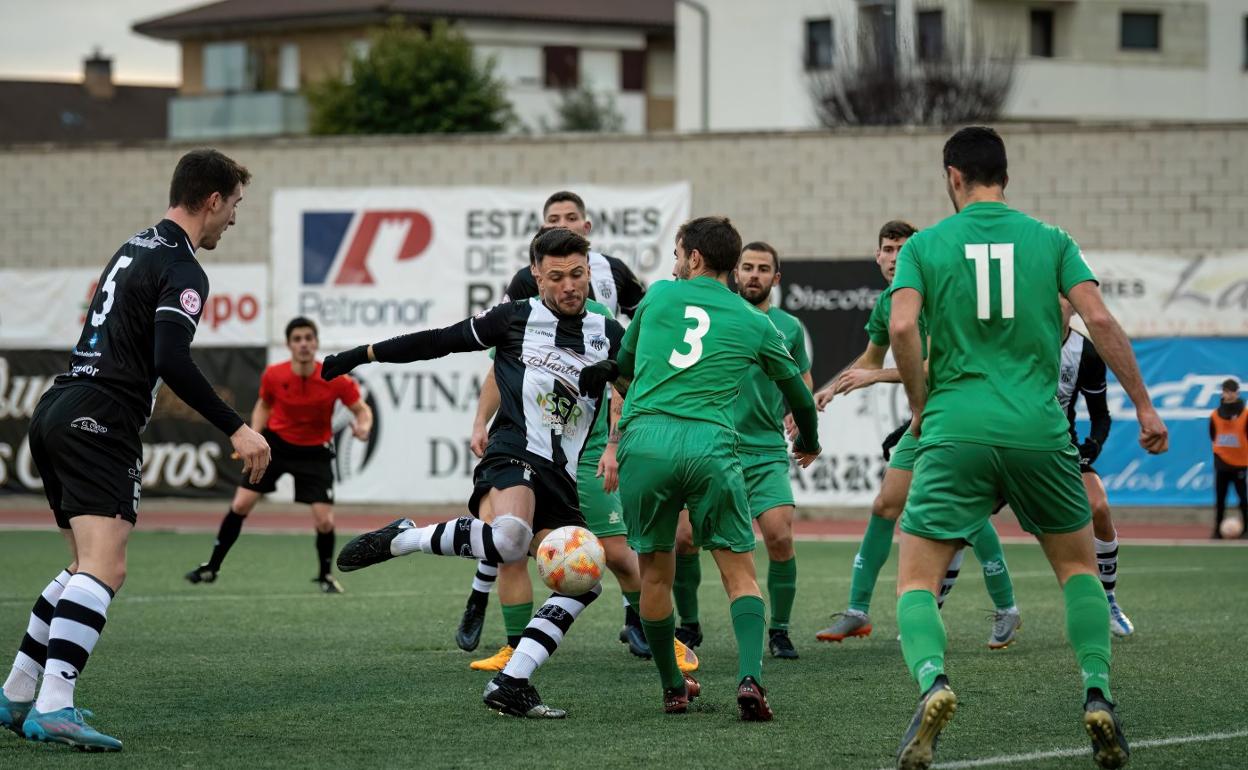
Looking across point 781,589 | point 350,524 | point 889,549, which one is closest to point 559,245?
point 781,589

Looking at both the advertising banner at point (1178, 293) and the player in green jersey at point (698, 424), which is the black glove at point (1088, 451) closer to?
the player in green jersey at point (698, 424)

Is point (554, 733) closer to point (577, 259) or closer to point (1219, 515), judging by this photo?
point (577, 259)

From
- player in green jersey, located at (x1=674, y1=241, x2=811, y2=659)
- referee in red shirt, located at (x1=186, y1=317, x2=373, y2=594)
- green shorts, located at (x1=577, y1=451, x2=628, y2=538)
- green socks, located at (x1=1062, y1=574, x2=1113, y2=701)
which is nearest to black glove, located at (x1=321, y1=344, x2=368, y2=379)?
green shorts, located at (x1=577, y1=451, x2=628, y2=538)

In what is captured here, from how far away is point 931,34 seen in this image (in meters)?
50.3

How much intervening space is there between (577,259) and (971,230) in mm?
2131

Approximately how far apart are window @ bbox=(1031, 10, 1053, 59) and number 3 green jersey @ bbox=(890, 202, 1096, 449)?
49.3 metres

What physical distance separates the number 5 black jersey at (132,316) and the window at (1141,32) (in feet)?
165

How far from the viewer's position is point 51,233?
25.9 m

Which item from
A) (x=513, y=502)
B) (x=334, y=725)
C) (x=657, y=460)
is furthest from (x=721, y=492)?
(x=334, y=725)

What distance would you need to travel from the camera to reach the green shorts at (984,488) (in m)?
5.87

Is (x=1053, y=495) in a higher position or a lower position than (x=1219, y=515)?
higher

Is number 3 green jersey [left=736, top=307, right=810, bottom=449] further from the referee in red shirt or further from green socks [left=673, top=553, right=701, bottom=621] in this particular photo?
the referee in red shirt

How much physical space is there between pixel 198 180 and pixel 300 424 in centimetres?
726

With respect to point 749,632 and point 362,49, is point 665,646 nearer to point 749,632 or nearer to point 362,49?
point 749,632
